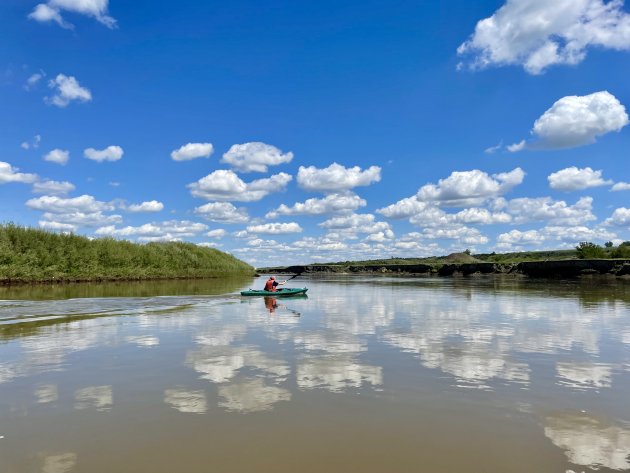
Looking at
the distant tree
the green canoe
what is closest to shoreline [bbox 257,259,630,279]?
the distant tree

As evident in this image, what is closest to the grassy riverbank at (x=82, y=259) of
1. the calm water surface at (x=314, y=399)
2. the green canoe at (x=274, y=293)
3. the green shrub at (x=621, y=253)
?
the green canoe at (x=274, y=293)

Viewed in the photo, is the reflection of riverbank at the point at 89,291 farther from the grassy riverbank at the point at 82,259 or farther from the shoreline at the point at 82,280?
the grassy riverbank at the point at 82,259

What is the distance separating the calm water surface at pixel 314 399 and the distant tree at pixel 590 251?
207ft

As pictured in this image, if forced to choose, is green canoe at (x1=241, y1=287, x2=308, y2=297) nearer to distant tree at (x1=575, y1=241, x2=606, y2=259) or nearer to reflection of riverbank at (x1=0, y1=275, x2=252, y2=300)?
reflection of riverbank at (x1=0, y1=275, x2=252, y2=300)

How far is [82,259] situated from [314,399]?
49623mm

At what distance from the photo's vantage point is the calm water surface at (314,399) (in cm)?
643

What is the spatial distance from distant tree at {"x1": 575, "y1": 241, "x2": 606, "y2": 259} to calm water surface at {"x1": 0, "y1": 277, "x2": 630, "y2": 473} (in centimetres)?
6317

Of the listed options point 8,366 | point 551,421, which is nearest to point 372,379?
point 551,421

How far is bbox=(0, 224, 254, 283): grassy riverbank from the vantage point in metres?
44.1

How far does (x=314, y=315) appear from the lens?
2370cm

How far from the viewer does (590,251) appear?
72750 mm

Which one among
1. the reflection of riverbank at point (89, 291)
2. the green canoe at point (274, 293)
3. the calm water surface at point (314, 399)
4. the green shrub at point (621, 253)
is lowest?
the calm water surface at point (314, 399)

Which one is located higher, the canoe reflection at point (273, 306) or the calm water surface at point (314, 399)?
the canoe reflection at point (273, 306)

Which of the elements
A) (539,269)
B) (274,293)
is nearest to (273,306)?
(274,293)
